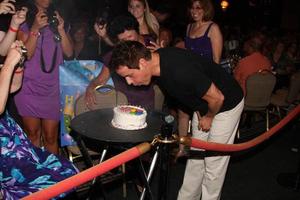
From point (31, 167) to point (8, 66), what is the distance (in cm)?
66

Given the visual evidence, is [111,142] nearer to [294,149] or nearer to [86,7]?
[294,149]

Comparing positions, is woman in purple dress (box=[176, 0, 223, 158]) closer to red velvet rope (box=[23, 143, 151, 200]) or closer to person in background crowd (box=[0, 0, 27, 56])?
person in background crowd (box=[0, 0, 27, 56])

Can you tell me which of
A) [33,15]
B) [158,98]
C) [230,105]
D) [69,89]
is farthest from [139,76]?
[158,98]

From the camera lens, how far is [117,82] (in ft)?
11.7

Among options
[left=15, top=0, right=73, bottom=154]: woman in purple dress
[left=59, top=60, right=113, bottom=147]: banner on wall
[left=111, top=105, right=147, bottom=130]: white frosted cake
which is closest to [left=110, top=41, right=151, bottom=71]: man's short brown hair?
[left=111, top=105, right=147, bottom=130]: white frosted cake

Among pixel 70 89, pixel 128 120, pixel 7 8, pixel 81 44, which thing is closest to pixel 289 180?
pixel 128 120

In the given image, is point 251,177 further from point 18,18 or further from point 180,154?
point 18,18

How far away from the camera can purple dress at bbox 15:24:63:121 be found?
3303 millimetres

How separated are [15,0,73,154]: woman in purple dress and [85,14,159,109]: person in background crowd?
15.2 inches

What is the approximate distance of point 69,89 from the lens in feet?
11.1

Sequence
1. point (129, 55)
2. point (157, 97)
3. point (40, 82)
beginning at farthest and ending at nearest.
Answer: point (157, 97) < point (40, 82) < point (129, 55)

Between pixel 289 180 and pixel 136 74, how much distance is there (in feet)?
8.40

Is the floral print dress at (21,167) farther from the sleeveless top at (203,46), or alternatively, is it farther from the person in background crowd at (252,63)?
the person in background crowd at (252,63)

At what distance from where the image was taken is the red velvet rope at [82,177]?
1767mm
